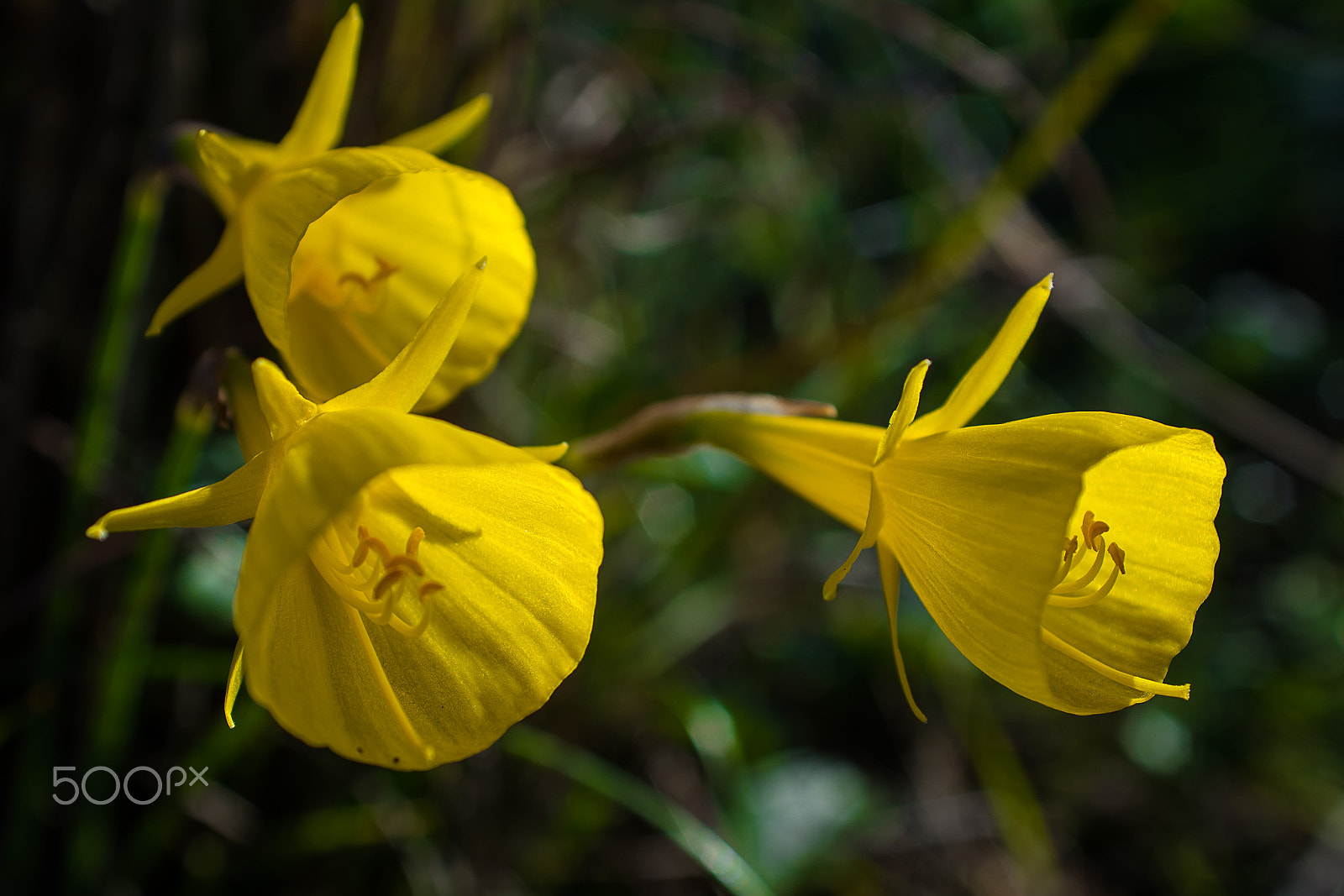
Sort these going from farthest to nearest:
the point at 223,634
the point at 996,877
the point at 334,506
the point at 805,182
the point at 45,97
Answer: the point at 805,182, the point at 996,877, the point at 223,634, the point at 45,97, the point at 334,506

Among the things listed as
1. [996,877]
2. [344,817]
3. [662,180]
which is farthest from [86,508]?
[996,877]

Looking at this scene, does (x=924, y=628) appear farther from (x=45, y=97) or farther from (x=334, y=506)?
(x=45, y=97)

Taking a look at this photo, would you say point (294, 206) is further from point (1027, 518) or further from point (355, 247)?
point (1027, 518)

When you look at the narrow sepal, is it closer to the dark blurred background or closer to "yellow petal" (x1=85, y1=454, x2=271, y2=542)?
"yellow petal" (x1=85, y1=454, x2=271, y2=542)

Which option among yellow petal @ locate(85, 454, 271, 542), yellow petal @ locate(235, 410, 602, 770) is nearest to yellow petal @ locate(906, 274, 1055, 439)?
yellow petal @ locate(235, 410, 602, 770)

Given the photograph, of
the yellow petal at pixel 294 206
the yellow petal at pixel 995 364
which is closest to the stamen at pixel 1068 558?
the yellow petal at pixel 995 364

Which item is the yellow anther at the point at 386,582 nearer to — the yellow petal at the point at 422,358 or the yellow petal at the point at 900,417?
the yellow petal at the point at 422,358
